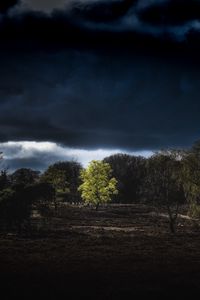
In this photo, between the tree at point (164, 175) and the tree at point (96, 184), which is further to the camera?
the tree at point (96, 184)

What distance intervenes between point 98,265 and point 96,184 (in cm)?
7104

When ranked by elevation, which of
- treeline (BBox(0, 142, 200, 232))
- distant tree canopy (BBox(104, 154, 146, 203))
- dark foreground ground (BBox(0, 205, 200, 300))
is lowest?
dark foreground ground (BBox(0, 205, 200, 300))

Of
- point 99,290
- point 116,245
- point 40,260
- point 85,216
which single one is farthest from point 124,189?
point 99,290

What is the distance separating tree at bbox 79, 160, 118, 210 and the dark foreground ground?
141 ft

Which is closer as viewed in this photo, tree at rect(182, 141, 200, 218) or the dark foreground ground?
the dark foreground ground

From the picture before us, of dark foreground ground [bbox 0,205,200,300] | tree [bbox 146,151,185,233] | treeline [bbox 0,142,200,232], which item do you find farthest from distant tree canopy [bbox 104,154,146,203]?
dark foreground ground [bbox 0,205,200,300]

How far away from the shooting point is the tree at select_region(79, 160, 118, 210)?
4065 inches

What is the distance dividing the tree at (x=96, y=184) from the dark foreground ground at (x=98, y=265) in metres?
43.1

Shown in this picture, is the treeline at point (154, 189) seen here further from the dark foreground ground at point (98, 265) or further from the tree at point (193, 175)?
the dark foreground ground at point (98, 265)

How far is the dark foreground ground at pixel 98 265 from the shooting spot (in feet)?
78.9

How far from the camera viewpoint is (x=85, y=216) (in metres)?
89.7

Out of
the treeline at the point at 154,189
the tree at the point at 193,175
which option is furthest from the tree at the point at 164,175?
the tree at the point at 193,175

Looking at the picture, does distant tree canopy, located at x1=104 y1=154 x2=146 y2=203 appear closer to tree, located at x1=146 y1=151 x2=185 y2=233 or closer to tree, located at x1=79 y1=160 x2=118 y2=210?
tree, located at x1=79 y1=160 x2=118 y2=210

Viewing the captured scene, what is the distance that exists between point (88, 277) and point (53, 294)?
200 inches
